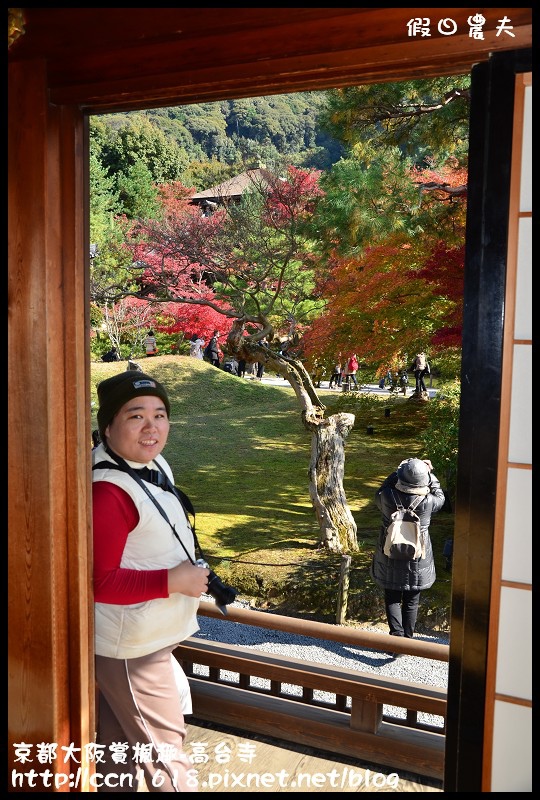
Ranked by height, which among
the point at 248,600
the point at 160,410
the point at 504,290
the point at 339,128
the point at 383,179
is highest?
the point at 339,128

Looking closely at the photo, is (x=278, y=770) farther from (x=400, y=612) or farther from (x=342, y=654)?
(x=342, y=654)

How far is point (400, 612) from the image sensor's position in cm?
393

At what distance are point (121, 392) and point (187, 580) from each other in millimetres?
460

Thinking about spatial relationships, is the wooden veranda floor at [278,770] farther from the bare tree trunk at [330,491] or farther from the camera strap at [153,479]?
the bare tree trunk at [330,491]

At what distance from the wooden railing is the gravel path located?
2.14m

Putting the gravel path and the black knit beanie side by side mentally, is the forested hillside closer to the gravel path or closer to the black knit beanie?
the gravel path

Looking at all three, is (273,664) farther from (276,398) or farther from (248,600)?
(276,398)

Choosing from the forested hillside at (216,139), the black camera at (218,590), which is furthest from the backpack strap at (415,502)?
the forested hillside at (216,139)

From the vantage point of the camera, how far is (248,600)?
5.52m

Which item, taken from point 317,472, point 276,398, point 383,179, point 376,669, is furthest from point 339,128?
point 276,398

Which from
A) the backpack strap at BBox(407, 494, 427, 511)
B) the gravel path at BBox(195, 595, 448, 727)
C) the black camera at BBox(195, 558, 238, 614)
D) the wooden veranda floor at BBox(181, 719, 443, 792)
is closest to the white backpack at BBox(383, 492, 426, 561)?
the backpack strap at BBox(407, 494, 427, 511)

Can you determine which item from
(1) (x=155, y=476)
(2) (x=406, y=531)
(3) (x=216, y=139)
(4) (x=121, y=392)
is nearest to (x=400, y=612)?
(2) (x=406, y=531)

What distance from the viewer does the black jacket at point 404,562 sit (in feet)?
11.1
